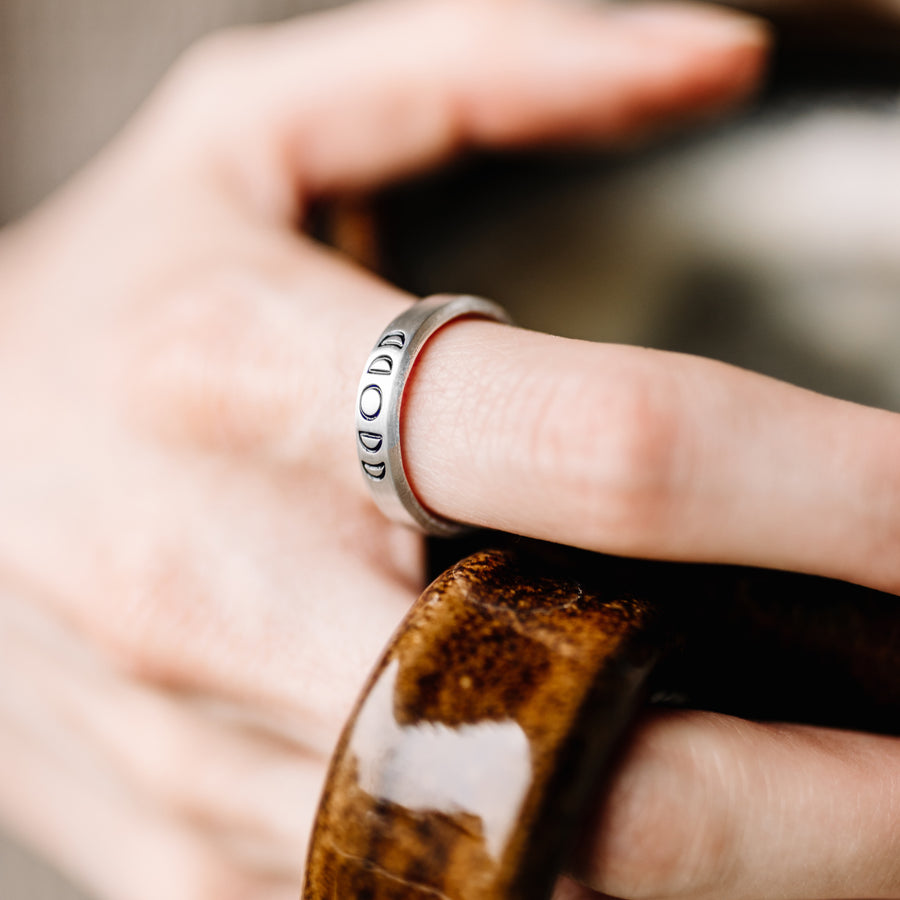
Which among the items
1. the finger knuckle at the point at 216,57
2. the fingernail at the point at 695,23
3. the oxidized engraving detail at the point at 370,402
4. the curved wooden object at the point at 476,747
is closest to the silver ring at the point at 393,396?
the oxidized engraving detail at the point at 370,402

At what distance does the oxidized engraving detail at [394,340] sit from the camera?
1.40 feet

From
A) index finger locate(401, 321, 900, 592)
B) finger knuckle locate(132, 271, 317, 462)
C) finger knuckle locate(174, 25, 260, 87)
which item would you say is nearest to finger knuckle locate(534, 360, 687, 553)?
index finger locate(401, 321, 900, 592)

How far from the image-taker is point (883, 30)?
62cm

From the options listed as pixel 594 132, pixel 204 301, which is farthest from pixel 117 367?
pixel 594 132

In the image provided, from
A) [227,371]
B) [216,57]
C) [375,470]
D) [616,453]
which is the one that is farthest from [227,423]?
[216,57]

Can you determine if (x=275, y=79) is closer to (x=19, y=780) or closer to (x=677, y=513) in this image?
(x=677, y=513)

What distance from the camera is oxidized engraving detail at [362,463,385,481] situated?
0.44 m

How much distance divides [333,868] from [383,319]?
304 mm

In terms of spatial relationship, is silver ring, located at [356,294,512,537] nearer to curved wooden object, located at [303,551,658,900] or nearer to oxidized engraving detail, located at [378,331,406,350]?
oxidized engraving detail, located at [378,331,406,350]

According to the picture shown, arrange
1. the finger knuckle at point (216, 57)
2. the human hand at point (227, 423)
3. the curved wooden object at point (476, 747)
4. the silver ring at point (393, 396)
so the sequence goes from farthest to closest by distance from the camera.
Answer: the finger knuckle at point (216, 57) → the human hand at point (227, 423) → the silver ring at point (393, 396) → the curved wooden object at point (476, 747)

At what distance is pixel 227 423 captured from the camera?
1.87 ft

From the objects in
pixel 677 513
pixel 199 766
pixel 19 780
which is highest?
pixel 677 513

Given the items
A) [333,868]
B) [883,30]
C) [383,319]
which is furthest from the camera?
[883,30]

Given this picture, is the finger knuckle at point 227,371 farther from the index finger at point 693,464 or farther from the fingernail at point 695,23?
the fingernail at point 695,23
